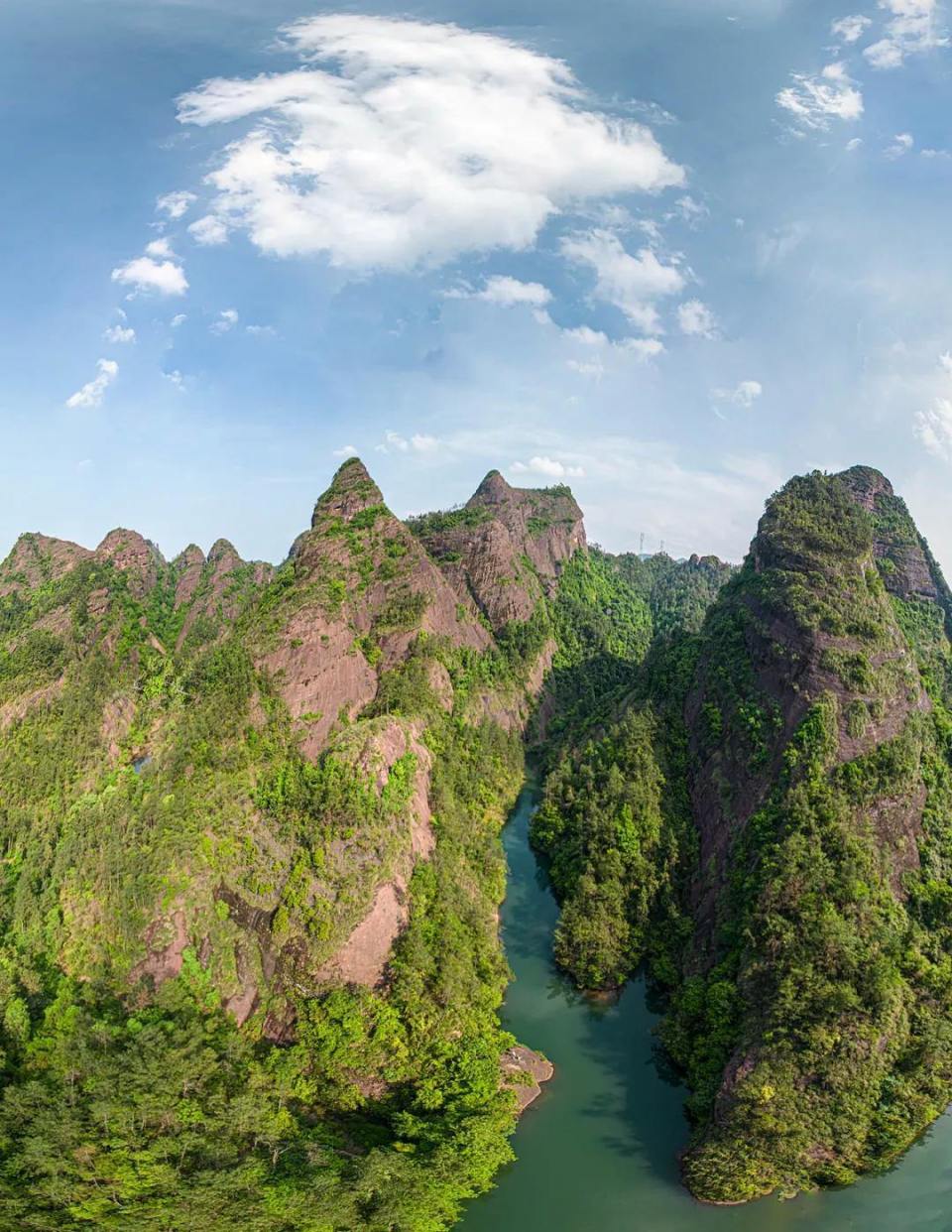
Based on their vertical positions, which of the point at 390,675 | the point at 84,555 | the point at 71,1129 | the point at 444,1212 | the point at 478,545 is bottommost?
the point at 444,1212

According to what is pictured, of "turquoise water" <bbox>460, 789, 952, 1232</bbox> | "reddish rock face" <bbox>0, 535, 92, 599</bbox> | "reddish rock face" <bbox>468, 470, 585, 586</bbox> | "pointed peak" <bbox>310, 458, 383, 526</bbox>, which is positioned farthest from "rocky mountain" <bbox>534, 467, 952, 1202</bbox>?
"reddish rock face" <bbox>0, 535, 92, 599</bbox>

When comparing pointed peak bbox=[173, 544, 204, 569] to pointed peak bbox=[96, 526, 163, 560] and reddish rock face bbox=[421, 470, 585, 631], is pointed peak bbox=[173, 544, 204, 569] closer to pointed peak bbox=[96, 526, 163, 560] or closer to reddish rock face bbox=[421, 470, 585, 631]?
pointed peak bbox=[96, 526, 163, 560]

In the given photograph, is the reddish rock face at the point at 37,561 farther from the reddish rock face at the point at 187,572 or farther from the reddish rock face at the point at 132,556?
the reddish rock face at the point at 187,572

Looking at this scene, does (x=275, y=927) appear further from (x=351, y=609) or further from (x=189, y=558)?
(x=189, y=558)

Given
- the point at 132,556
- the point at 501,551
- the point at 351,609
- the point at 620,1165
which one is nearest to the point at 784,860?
the point at 620,1165

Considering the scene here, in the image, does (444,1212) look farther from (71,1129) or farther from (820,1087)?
(820,1087)

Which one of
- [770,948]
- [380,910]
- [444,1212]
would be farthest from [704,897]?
[444,1212]
